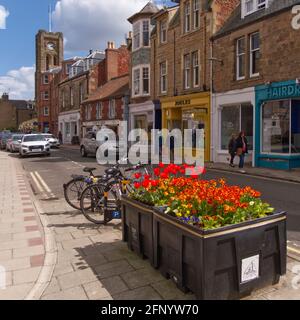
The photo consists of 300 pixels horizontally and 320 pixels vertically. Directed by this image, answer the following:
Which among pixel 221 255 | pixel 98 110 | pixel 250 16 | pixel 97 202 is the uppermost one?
pixel 250 16

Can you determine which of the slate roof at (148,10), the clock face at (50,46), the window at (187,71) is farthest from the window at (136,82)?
the clock face at (50,46)

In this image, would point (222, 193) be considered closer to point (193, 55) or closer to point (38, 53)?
point (193, 55)

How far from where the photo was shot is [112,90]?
3581 centimetres

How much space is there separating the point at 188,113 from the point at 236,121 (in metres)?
4.72

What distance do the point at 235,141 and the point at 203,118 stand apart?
4.81 m

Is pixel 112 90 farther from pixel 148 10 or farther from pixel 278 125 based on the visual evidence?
pixel 278 125

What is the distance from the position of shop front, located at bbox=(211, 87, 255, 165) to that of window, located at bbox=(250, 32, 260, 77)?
94 centimetres

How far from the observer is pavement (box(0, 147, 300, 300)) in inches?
152

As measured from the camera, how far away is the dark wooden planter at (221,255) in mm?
3404

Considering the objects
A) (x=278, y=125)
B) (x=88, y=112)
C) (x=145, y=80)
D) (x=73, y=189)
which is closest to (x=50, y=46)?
(x=88, y=112)

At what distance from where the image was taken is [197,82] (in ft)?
70.5

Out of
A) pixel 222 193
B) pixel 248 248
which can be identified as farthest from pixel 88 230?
pixel 248 248

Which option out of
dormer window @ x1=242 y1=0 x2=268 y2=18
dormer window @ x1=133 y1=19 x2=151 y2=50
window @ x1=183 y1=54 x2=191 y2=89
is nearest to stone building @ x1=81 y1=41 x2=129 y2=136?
dormer window @ x1=133 y1=19 x2=151 y2=50

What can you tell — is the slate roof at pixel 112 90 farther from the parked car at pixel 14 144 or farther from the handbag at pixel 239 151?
the handbag at pixel 239 151
